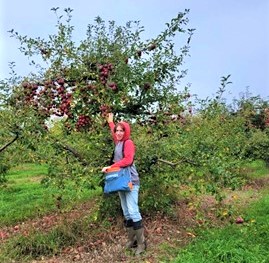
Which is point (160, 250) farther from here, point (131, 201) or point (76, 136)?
point (76, 136)

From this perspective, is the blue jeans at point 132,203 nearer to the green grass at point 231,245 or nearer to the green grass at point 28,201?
the green grass at point 231,245

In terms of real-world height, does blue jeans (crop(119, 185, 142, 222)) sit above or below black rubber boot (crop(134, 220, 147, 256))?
above

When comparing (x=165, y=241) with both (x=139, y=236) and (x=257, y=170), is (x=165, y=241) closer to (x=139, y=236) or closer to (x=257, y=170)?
(x=139, y=236)

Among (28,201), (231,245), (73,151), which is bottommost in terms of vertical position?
(231,245)

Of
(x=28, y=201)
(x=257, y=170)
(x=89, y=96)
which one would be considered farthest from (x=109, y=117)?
(x=257, y=170)

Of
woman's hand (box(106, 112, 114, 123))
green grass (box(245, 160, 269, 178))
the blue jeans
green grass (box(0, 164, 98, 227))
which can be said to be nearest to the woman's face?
woman's hand (box(106, 112, 114, 123))

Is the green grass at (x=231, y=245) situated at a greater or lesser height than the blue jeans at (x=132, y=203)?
lesser

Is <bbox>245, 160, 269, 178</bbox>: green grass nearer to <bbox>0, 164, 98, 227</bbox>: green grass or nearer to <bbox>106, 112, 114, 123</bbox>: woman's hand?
<bbox>0, 164, 98, 227</bbox>: green grass

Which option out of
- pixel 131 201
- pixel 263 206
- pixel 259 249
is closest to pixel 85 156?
pixel 131 201

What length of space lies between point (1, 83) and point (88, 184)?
6.43 ft

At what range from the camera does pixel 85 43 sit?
24.5 ft

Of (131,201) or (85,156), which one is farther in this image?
(85,156)

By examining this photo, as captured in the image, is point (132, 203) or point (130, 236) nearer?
point (132, 203)

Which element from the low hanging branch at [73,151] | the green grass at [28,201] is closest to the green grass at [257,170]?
the green grass at [28,201]
